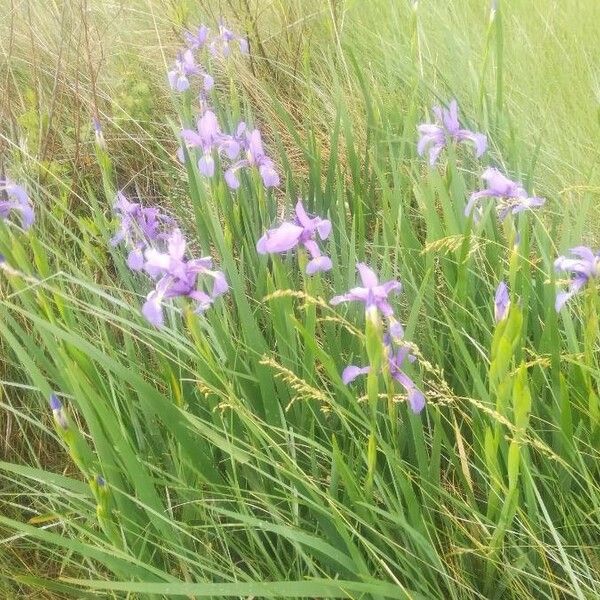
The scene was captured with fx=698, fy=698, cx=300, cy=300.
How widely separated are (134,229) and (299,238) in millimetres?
482

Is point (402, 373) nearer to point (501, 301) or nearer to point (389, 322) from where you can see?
point (389, 322)

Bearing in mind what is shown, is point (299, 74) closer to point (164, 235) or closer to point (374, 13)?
point (374, 13)

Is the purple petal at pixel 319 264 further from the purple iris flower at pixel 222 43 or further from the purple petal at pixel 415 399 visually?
the purple iris flower at pixel 222 43

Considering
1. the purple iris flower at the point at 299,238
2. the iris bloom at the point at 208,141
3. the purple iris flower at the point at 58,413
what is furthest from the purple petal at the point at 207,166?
the purple iris flower at the point at 58,413

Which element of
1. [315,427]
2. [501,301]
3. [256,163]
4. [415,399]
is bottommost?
[315,427]

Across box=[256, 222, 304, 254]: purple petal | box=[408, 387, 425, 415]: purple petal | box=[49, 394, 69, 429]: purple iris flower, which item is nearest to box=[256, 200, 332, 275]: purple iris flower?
box=[256, 222, 304, 254]: purple petal

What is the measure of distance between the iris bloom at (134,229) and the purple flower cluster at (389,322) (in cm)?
53

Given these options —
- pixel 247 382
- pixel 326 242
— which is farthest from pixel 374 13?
pixel 247 382

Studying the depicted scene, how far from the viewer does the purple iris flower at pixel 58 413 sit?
3.07 feet

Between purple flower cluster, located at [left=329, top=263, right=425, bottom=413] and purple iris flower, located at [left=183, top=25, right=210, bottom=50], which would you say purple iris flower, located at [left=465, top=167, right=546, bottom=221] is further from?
purple iris flower, located at [left=183, top=25, right=210, bottom=50]

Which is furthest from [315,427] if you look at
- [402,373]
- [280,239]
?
[280,239]

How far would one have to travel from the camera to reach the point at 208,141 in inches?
58.2

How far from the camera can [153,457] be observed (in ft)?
3.91

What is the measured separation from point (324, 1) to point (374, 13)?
286 mm
